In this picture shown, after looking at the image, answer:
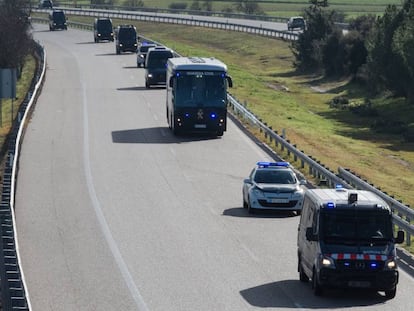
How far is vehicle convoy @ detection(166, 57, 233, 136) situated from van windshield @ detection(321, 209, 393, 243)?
85.5ft

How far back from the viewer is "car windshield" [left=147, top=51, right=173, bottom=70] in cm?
6606

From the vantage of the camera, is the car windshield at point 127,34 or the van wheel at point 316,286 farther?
the car windshield at point 127,34

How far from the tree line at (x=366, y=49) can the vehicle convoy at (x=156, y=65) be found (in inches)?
644

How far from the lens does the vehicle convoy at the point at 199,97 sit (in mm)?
47906

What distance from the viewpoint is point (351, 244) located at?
21.8 m

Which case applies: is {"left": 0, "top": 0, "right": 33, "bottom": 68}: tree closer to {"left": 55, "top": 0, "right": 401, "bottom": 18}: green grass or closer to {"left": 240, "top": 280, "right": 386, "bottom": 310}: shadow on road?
{"left": 240, "top": 280, "right": 386, "bottom": 310}: shadow on road

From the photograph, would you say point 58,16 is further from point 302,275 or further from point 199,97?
point 302,275

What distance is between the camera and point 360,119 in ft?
237

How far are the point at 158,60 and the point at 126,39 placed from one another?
2859 centimetres

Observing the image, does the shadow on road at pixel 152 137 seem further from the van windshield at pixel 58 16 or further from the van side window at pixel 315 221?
the van windshield at pixel 58 16

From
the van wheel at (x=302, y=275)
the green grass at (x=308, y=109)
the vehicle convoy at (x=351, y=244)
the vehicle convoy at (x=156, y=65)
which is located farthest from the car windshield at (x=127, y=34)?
the vehicle convoy at (x=351, y=244)

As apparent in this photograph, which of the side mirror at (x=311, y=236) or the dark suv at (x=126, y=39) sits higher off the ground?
the side mirror at (x=311, y=236)

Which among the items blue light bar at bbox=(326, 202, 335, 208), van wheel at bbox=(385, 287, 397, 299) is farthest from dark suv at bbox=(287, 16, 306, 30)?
van wheel at bbox=(385, 287, 397, 299)

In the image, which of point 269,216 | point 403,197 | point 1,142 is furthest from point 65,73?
point 269,216
